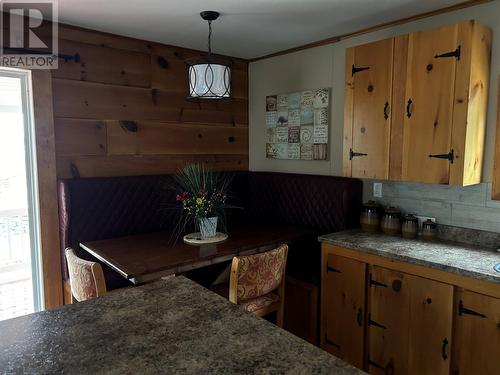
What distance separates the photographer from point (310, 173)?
10.6 feet

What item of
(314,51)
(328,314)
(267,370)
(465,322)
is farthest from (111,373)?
(314,51)

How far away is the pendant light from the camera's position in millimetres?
2330

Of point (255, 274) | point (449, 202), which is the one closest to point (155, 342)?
point (255, 274)

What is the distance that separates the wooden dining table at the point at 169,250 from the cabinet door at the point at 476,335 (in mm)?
1127

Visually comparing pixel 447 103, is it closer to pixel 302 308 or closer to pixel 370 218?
pixel 370 218

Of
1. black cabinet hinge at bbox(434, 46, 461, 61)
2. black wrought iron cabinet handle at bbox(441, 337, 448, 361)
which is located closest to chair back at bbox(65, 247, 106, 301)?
black wrought iron cabinet handle at bbox(441, 337, 448, 361)

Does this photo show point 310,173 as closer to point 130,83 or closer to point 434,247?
point 434,247

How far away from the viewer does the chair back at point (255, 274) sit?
1912mm

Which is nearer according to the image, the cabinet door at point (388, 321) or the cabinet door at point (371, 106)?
the cabinet door at point (388, 321)

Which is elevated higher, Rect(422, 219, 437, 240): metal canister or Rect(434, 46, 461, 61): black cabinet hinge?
Rect(434, 46, 461, 61): black cabinet hinge

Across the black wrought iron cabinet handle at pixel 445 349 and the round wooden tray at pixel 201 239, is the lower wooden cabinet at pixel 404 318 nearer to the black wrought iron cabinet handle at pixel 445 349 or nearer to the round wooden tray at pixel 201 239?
the black wrought iron cabinet handle at pixel 445 349

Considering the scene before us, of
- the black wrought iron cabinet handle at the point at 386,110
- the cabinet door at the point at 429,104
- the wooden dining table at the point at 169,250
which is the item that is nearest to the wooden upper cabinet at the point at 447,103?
the cabinet door at the point at 429,104

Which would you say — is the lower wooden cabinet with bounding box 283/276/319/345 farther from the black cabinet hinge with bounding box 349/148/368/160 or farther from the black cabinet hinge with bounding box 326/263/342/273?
the black cabinet hinge with bounding box 349/148/368/160

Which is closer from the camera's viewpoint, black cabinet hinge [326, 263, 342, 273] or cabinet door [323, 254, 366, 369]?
cabinet door [323, 254, 366, 369]
